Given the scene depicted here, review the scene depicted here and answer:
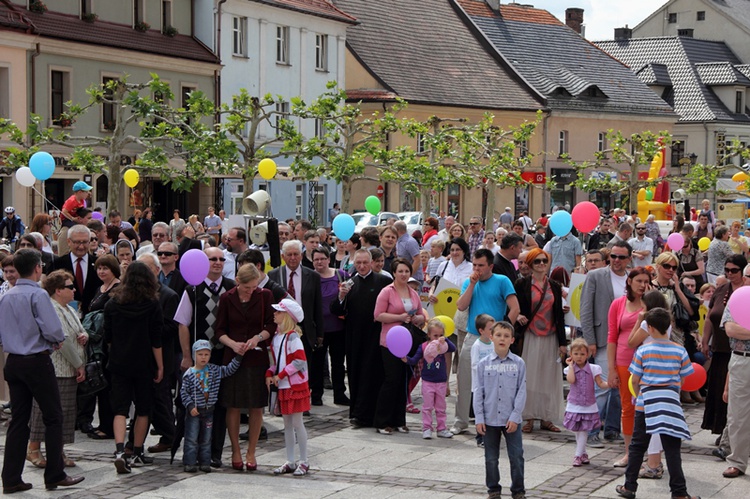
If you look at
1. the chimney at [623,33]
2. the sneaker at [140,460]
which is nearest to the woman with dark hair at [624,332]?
the sneaker at [140,460]

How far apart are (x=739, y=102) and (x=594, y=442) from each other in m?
67.0

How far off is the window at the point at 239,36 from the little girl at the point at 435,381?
36.7m

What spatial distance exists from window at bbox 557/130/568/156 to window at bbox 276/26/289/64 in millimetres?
18667

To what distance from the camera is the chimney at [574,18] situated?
78.6m

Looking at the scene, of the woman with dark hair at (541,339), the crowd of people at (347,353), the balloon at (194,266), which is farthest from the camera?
the woman with dark hair at (541,339)

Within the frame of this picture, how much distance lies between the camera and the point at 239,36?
48156 millimetres

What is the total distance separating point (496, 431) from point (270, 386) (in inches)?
85.7

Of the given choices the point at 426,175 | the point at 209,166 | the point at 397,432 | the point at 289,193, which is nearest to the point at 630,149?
the point at 289,193

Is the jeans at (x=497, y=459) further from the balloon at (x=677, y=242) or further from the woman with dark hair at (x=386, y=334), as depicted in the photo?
the balloon at (x=677, y=242)

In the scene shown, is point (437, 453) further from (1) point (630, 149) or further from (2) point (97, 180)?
(1) point (630, 149)

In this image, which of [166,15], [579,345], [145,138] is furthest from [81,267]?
[166,15]

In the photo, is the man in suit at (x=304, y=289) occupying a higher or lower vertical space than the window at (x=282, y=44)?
lower

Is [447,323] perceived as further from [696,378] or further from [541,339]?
[696,378]

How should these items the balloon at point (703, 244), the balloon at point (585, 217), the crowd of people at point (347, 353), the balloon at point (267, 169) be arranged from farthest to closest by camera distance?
the balloon at point (267, 169)
the balloon at point (703, 244)
the balloon at point (585, 217)
the crowd of people at point (347, 353)
